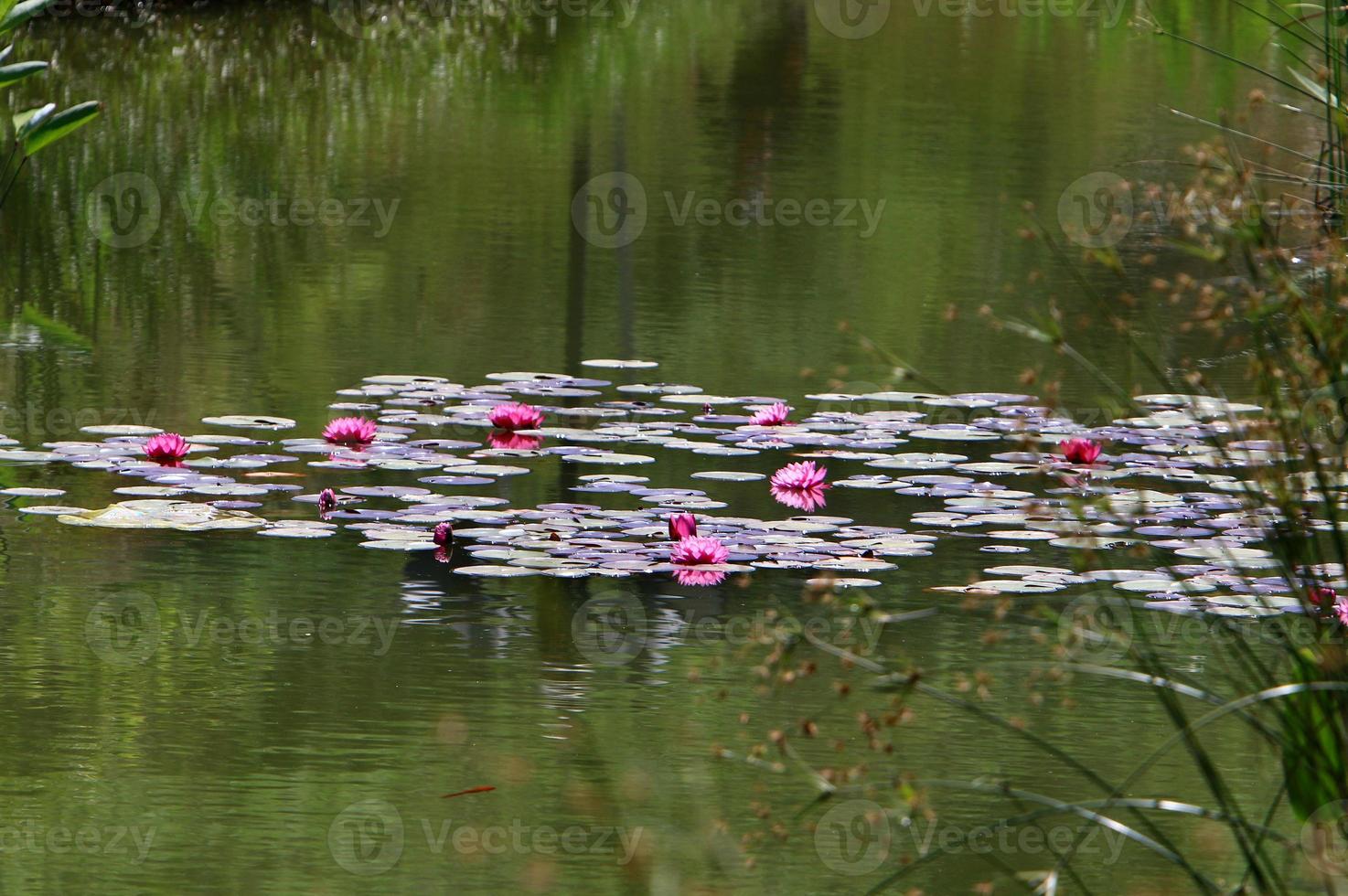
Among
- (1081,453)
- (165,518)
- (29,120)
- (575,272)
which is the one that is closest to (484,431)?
(165,518)

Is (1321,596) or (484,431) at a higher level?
(484,431)

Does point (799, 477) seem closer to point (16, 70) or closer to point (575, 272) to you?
point (16, 70)

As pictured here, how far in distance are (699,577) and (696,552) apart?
0.06 m

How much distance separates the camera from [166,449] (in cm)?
576

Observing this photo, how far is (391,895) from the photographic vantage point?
3238 millimetres

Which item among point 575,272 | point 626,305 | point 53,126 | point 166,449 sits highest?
point 53,126

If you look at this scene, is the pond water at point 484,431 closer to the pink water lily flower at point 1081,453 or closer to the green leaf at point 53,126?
the pink water lily flower at point 1081,453

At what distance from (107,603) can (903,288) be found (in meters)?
5.31

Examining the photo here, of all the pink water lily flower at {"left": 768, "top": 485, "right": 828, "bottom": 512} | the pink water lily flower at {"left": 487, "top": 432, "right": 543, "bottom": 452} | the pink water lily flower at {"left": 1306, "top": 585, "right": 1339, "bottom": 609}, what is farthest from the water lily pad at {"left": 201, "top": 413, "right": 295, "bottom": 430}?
the pink water lily flower at {"left": 1306, "top": 585, "right": 1339, "bottom": 609}

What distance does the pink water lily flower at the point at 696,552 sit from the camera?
195 inches

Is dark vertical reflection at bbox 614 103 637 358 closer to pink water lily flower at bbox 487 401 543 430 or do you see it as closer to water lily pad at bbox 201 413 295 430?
pink water lily flower at bbox 487 401 543 430

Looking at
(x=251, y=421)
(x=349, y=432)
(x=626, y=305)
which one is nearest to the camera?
(x=349, y=432)

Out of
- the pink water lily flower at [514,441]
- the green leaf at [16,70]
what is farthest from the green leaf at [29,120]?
the pink water lily flower at [514,441]

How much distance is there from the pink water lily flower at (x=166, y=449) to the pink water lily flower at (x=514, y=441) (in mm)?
835
